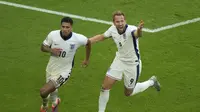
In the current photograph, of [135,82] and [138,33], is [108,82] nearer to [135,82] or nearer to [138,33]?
[135,82]

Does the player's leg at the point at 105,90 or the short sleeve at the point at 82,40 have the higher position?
the short sleeve at the point at 82,40

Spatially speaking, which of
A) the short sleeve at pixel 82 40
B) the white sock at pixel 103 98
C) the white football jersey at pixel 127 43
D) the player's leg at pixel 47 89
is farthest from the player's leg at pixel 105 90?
the player's leg at pixel 47 89

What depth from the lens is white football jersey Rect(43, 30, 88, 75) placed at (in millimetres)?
8531

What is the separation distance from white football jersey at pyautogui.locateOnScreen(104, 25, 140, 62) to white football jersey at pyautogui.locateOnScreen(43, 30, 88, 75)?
66cm

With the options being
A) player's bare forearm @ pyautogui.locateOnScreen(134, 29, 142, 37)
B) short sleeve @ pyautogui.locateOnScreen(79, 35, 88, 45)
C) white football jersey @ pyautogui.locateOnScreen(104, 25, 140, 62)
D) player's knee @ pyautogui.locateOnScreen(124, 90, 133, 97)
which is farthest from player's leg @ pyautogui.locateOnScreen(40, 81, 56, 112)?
player's bare forearm @ pyautogui.locateOnScreen(134, 29, 142, 37)

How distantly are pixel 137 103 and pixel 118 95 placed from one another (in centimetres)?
51

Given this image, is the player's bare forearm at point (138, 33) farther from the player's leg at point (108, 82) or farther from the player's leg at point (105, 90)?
the player's leg at point (105, 90)

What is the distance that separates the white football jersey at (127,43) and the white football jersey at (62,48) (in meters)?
0.66

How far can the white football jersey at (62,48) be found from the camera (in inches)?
336

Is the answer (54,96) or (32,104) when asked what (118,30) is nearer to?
(54,96)

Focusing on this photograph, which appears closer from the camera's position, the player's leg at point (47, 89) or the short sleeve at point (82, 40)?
the player's leg at point (47, 89)

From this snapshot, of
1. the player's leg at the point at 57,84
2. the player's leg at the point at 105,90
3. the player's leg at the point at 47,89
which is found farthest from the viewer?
the player's leg at the point at 105,90

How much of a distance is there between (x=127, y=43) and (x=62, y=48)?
1.32 meters

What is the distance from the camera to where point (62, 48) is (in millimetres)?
8523
